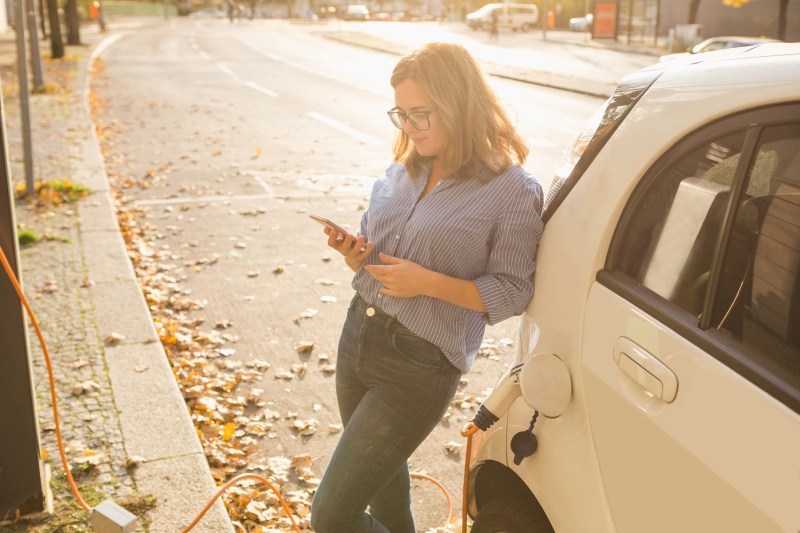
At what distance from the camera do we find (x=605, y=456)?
1.95 meters

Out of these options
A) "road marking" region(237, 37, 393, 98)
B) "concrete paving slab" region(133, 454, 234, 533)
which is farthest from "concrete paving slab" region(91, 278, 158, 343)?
"road marking" region(237, 37, 393, 98)

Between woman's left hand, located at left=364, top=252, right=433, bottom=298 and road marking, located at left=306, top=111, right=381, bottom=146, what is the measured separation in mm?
Answer: 11666

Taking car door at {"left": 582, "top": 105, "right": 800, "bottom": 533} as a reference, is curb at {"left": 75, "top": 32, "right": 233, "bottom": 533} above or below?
below

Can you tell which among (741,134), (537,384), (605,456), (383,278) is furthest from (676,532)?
(383,278)

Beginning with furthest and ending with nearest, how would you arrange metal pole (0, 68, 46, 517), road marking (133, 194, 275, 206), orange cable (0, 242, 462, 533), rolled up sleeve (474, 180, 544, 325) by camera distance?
road marking (133, 194, 275, 206)
metal pole (0, 68, 46, 517)
orange cable (0, 242, 462, 533)
rolled up sleeve (474, 180, 544, 325)

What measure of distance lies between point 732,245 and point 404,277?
3.16 feet

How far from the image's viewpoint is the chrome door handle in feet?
5.71

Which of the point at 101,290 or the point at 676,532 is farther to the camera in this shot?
the point at 101,290

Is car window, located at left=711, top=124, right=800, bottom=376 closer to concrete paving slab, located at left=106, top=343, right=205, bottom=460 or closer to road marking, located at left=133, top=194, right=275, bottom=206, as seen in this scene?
concrete paving slab, located at left=106, top=343, right=205, bottom=460

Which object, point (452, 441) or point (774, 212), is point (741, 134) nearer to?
point (774, 212)

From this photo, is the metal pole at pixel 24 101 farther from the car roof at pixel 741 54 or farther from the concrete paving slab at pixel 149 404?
the car roof at pixel 741 54

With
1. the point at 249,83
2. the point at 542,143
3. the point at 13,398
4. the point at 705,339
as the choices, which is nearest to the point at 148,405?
the point at 13,398

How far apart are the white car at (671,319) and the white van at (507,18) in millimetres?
57725

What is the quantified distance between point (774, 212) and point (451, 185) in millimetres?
1055
